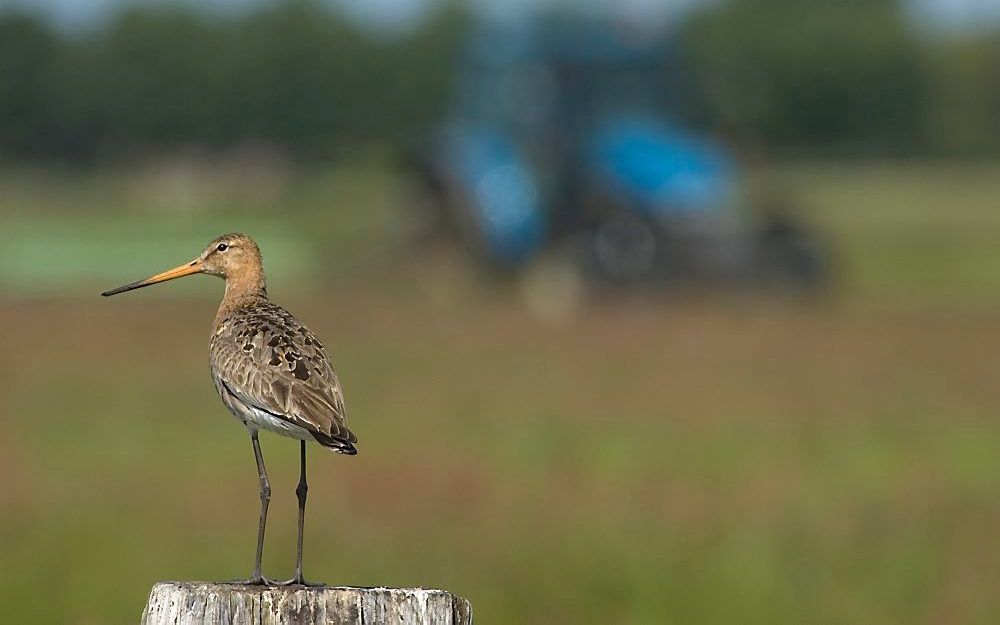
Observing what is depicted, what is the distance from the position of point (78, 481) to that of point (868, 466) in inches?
219

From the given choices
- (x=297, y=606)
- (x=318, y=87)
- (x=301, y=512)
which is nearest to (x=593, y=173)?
(x=301, y=512)

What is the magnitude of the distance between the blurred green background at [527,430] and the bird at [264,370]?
4092 mm

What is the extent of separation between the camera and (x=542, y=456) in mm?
15234

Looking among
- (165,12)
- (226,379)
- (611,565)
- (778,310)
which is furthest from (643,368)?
(165,12)

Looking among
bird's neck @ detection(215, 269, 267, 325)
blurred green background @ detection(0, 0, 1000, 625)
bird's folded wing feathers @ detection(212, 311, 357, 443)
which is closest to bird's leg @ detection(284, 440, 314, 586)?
bird's folded wing feathers @ detection(212, 311, 357, 443)

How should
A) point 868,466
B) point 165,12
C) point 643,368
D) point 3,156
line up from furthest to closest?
point 165,12 → point 3,156 → point 643,368 → point 868,466

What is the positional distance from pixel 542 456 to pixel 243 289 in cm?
893

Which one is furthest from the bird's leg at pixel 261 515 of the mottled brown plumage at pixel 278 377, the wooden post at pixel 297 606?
the wooden post at pixel 297 606

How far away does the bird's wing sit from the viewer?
18.4 feet

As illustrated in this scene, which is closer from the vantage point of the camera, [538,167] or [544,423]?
[544,423]

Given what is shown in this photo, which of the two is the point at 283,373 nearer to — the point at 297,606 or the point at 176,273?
the point at 176,273

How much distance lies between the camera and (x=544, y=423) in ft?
56.7

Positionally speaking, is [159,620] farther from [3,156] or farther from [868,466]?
[3,156]

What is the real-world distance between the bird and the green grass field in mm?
4181
